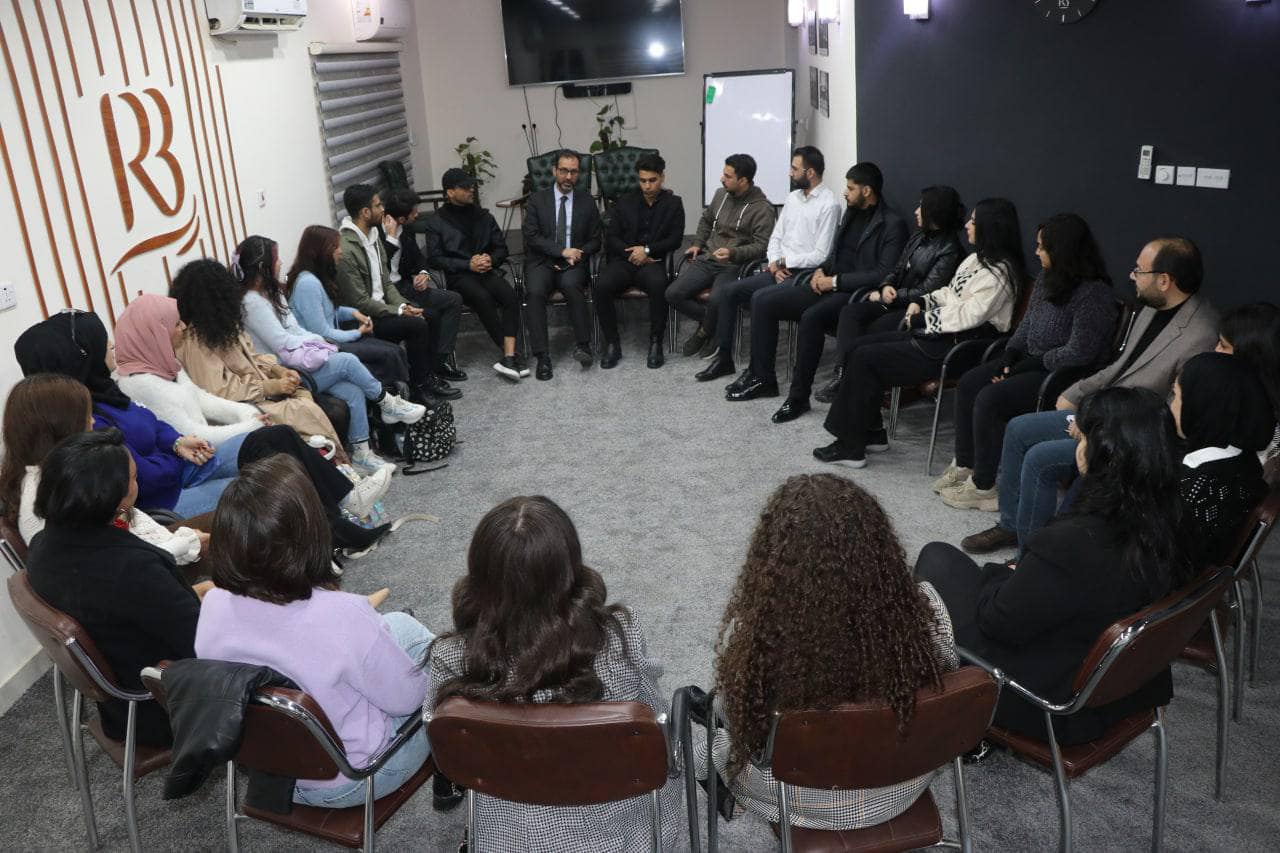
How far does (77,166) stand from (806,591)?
11.0 ft

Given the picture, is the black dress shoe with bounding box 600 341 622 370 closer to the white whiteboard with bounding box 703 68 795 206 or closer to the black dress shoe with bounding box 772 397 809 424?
the black dress shoe with bounding box 772 397 809 424

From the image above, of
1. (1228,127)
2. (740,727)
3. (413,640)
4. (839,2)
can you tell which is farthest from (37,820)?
(839,2)

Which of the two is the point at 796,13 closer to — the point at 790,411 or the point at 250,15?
the point at 790,411

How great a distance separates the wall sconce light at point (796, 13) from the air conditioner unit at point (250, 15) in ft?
13.2

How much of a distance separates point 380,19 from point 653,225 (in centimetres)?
265

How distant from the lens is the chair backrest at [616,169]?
28.2 feet

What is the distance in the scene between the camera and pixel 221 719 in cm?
174

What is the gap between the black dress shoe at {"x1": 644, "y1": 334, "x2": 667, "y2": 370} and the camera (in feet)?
19.8

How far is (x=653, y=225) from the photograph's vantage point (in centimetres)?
626

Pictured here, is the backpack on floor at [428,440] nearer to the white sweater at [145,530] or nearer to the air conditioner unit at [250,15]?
the white sweater at [145,530]

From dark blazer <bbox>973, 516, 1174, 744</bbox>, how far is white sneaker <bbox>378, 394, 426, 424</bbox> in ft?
10.00

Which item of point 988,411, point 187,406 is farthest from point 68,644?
point 988,411

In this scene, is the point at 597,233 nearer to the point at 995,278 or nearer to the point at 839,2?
the point at 839,2

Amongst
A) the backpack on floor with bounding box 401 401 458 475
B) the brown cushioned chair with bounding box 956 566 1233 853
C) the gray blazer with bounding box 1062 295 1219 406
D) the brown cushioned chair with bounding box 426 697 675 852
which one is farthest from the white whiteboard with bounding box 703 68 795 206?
the brown cushioned chair with bounding box 426 697 675 852
